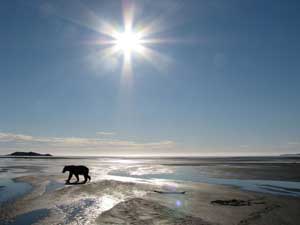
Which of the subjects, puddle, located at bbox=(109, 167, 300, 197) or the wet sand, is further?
puddle, located at bbox=(109, 167, 300, 197)

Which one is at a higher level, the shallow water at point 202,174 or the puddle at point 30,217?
the shallow water at point 202,174

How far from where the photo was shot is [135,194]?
1616 centimetres

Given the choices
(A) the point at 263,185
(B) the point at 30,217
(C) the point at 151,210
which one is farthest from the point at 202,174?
(B) the point at 30,217

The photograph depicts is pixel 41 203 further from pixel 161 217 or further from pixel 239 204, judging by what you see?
pixel 239 204

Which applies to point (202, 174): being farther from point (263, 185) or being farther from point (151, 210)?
point (151, 210)

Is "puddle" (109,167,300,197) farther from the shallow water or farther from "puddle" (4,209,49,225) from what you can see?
"puddle" (4,209,49,225)

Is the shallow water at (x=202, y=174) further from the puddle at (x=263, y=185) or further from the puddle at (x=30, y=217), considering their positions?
the puddle at (x=30, y=217)

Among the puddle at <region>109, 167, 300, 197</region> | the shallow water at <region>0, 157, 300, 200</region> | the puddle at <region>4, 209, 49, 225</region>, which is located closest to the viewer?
the puddle at <region>4, 209, 49, 225</region>

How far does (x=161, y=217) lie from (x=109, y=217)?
1.97 metres

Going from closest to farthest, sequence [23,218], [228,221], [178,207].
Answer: [228,221]
[23,218]
[178,207]

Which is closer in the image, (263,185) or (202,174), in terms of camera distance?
(263,185)

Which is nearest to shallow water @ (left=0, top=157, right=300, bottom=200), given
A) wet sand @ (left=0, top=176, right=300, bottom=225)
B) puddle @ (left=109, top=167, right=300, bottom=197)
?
puddle @ (left=109, top=167, right=300, bottom=197)

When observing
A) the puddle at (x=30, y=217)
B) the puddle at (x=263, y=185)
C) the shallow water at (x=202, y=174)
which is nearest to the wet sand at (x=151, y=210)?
the puddle at (x=30, y=217)

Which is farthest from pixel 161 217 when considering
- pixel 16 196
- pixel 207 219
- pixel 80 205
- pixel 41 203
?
pixel 16 196
